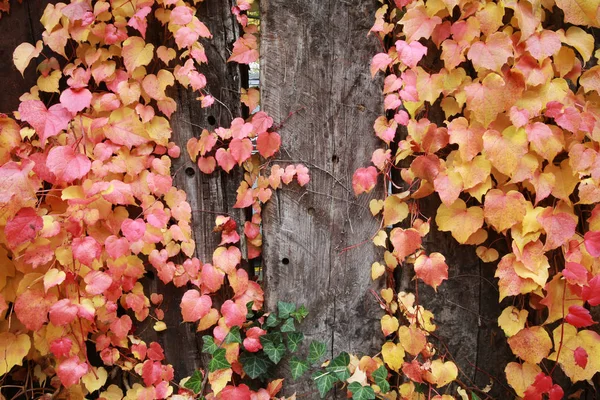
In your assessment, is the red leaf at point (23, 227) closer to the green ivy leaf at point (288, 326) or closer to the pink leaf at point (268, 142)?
the pink leaf at point (268, 142)

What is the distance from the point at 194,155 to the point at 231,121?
0.20 meters

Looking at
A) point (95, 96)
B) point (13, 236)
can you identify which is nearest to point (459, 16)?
point (95, 96)

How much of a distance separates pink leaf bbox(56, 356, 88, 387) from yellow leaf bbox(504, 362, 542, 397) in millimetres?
1582

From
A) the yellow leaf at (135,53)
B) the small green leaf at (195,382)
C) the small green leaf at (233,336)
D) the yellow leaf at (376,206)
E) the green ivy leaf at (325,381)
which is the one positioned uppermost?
the yellow leaf at (135,53)

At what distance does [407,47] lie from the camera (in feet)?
5.20

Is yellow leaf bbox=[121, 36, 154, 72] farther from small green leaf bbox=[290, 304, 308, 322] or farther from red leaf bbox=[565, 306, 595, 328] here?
red leaf bbox=[565, 306, 595, 328]

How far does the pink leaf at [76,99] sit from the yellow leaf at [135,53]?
175mm

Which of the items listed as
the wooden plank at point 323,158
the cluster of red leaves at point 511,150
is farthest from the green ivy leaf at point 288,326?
the cluster of red leaves at point 511,150

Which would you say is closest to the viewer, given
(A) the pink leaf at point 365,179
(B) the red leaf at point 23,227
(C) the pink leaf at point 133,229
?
(B) the red leaf at point 23,227

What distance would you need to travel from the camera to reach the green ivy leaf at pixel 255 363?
5.81 feet

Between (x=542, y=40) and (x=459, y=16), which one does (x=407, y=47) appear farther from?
(x=542, y=40)

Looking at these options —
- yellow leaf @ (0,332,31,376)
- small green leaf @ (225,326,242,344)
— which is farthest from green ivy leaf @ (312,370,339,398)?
yellow leaf @ (0,332,31,376)

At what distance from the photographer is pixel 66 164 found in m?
1.52

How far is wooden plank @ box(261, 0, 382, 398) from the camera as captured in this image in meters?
1.70
